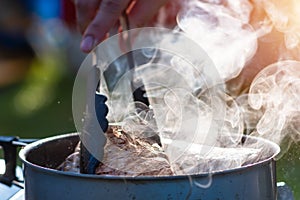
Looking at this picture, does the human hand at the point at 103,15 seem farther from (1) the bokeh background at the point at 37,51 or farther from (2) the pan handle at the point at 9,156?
(1) the bokeh background at the point at 37,51

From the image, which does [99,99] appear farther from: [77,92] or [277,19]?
[277,19]

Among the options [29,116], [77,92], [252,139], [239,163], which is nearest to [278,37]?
[252,139]

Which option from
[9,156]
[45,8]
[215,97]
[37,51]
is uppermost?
[215,97]

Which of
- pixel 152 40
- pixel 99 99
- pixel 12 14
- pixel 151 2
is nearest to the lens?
pixel 99 99

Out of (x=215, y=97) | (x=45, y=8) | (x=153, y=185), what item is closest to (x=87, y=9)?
(x=215, y=97)

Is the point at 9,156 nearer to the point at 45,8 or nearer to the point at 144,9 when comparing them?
the point at 144,9

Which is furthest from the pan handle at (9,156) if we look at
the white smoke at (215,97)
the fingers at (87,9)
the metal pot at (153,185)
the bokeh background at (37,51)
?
the bokeh background at (37,51)

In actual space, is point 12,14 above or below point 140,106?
below
